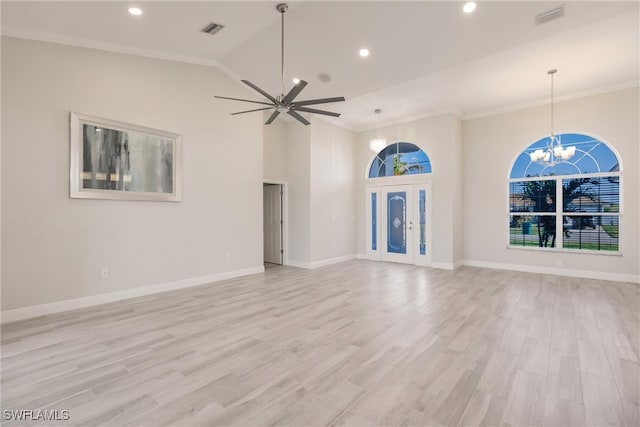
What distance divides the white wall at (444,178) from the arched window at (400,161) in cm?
19

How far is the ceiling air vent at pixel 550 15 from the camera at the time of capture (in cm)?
350

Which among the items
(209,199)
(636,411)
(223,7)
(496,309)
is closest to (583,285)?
(496,309)

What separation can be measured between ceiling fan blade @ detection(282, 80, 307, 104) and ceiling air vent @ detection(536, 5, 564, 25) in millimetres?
2995

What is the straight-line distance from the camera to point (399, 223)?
7785mm

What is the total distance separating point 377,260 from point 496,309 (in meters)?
4.10

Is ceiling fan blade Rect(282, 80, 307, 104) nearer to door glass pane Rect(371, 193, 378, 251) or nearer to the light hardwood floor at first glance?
the light hardwood floor

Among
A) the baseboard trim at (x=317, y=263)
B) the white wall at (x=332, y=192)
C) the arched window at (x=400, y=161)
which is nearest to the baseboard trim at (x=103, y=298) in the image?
the baseboard trim at (x=317, y=263)

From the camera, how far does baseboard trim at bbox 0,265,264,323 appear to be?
3.60 m

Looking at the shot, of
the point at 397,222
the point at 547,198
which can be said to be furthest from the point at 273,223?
the point at 547,198

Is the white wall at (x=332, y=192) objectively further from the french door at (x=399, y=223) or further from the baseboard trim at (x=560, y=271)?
the baseboard trim at (x=560, y=271)

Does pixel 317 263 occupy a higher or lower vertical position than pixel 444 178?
lower

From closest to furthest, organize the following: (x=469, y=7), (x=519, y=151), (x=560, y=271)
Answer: (x=469, y=7), (x=560, y=271), (x=519, y=151)

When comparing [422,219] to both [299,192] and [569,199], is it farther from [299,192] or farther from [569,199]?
[299,192]

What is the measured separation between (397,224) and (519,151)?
3.15 metres
